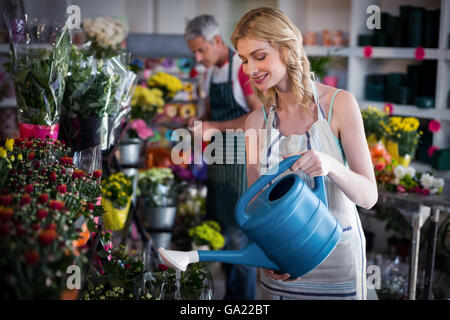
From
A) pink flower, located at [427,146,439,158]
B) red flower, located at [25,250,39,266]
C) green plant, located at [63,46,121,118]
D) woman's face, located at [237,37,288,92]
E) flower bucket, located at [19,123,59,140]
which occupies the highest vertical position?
woman's face, located at [237,37,288,92]

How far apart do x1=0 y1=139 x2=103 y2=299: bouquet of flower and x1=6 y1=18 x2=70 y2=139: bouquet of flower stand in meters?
0.29

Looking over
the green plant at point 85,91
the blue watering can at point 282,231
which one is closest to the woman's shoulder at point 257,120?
the blue watering can at point 282,231

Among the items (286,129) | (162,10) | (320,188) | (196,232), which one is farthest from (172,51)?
(320,188)

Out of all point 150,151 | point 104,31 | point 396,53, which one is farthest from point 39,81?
point 396,53

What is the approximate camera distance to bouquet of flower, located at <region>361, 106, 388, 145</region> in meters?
2.63

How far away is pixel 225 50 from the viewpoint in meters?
2.74

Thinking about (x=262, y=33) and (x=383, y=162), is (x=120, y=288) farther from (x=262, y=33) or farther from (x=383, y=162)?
(x=383, y=162)

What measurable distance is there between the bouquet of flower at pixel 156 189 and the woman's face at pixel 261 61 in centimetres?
151

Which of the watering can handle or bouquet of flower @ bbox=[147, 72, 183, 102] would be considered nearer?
the watering can handle

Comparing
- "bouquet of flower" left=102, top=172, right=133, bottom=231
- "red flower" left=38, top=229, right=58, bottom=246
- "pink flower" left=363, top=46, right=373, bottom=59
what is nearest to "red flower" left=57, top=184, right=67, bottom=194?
"red flower" left=38, top=229, right=58, bottom=246

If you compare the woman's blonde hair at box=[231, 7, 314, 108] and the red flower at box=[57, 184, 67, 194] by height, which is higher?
the woman's blonde hair at box=[231, 7, 314, 108]

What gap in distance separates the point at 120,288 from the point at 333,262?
0.58 metres

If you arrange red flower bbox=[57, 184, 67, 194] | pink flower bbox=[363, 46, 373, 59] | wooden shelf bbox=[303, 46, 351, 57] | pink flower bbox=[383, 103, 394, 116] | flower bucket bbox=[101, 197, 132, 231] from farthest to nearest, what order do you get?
wooden shelf bbox=[303, 46, 351, 57] < pink flower bbox=[363, 46, 373, 59] < pink flower bbox=[383, 103, 394, 116] < flower bucket bbox=[101, 197, 132, 231] < red flower bbox=[57, 184, 67, 194]

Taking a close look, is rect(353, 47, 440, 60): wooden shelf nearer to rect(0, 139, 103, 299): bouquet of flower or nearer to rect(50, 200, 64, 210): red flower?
rect(0, 139, 103, 299): bouquet of flower
